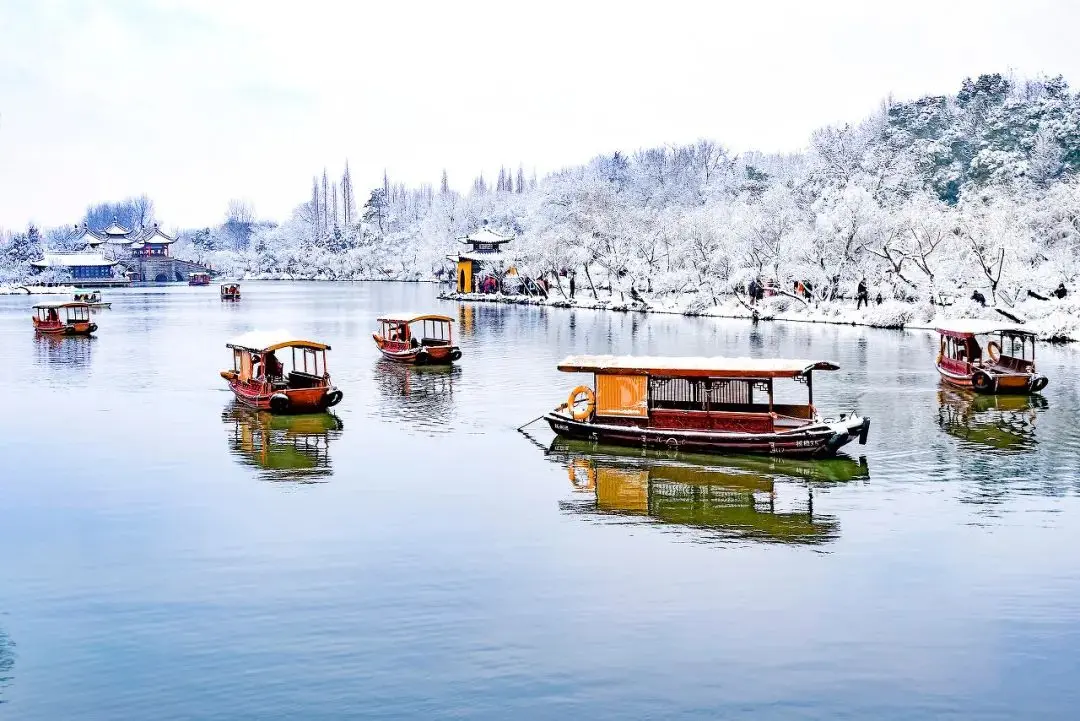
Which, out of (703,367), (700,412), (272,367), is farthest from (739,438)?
(272,367)

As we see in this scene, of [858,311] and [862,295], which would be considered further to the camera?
[862,295]

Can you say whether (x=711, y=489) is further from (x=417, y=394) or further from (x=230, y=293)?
(x=230, y=293)

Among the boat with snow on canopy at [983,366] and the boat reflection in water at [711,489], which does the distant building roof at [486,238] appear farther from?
the boat reflection in water at [711,489]

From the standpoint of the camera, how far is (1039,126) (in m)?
94.6

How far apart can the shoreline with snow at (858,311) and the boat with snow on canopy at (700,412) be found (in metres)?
29.1

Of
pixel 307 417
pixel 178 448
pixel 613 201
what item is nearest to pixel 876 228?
pixel 613 201

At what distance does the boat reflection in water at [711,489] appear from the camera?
2231 centimetres

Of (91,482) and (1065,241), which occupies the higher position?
(1065,241)

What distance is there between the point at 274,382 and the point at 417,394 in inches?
246

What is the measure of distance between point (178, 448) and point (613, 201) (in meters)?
88.5

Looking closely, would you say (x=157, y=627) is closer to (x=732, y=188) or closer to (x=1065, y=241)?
(x=1065, y=241)

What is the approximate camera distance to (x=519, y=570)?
63.2 ft

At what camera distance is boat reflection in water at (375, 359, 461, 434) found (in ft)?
119

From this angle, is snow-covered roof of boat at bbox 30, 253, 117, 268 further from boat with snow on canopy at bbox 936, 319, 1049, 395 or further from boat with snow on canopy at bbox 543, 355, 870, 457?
boat with snow on canopy at bbox 543, 355, 870, 457
